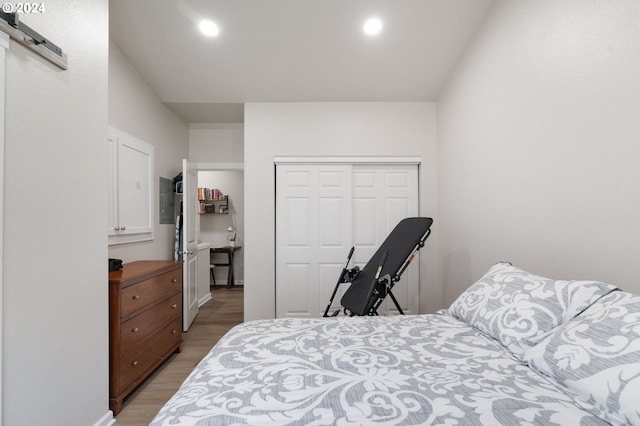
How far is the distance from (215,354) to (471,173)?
100 inches

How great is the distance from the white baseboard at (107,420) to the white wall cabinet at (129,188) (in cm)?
134

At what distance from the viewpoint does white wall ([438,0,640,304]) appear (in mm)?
1313

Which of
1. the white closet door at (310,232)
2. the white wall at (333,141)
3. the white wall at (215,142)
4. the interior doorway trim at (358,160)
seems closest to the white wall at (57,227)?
the white wall at (333,141)

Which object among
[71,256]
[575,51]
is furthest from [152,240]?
[575,51]

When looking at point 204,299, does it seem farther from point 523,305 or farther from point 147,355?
point 523,305

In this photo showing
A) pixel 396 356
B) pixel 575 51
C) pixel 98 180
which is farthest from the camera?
pixel 98 180

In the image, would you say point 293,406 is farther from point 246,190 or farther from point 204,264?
point 204,264

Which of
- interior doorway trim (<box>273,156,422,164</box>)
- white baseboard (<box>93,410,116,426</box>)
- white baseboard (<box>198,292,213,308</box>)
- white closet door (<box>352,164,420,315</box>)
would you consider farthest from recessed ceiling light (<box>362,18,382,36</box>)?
white baseboard (<box>198,292,213,308</box>)

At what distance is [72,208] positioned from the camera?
5.11 ft

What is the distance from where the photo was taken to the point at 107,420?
1815 mm

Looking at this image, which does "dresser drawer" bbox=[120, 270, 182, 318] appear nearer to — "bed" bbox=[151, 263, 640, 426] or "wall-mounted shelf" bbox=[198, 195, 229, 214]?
"bed" bbox=[151, 263, 640, 426]

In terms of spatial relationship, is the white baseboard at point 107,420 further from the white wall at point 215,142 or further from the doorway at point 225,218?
the doorway at point 225,218

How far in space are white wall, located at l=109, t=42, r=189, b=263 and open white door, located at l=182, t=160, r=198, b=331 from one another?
318 mm

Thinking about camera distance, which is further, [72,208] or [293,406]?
[72,208]
